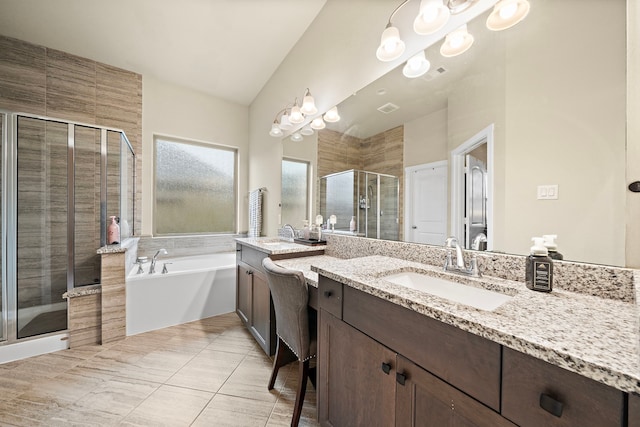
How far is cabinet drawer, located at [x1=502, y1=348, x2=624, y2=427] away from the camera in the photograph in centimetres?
41

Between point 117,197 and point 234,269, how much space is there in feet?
5.19

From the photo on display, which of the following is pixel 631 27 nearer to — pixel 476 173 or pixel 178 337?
pixel 476 173

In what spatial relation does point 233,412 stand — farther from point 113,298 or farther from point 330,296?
point 113,298

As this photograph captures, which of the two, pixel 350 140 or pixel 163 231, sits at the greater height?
pixel 350 140

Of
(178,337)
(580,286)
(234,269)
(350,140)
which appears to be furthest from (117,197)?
(580,286)

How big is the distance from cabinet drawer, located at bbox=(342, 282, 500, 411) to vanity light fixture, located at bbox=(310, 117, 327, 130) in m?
1.62

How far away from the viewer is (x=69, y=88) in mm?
2664

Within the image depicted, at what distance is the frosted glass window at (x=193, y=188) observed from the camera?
10.9 feet

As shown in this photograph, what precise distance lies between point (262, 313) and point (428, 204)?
1446 millimetres

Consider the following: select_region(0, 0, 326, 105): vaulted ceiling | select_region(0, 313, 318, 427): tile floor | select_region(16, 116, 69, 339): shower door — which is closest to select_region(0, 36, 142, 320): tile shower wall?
select_region(16, 116, 69, 339): shower door

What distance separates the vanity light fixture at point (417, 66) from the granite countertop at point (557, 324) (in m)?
1.14

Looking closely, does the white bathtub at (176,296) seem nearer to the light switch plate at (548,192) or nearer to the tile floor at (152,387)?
the tile floor at (152,387)

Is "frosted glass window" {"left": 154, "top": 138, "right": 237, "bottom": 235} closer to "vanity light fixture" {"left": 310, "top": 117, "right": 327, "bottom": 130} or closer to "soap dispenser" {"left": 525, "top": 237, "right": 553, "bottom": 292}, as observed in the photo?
"vanity light fixture" {"left": 310, "top": 117, "right": 327, "bottom": 130}

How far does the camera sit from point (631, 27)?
74 cm
